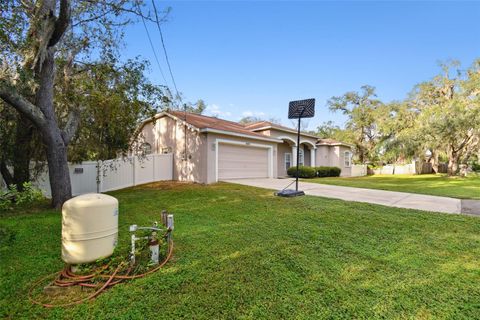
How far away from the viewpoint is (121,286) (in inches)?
110

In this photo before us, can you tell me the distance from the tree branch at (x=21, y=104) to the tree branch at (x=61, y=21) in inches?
69.5

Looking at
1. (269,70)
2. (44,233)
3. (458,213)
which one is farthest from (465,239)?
(269,70)

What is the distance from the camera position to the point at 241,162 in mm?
13820

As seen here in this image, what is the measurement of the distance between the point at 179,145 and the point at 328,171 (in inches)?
519

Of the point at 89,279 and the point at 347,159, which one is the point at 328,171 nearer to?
the point at 347,159

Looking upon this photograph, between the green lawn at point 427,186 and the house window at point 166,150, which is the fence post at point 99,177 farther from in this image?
the green lawn at point 427,186

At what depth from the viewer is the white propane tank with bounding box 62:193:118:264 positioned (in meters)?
2.81

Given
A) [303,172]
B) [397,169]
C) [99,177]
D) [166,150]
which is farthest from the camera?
[397,169]

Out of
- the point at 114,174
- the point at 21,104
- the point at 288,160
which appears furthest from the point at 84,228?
the point at 288,160

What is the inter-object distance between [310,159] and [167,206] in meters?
16.2

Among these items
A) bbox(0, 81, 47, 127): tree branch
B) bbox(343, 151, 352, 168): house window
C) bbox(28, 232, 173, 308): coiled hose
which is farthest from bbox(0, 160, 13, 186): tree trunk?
bbox(343, 151, 352, 168): house window

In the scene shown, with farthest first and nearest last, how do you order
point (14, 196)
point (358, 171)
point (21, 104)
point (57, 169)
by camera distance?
point (358, 171) → point (57, 169) → point (21, 104) → point (14, 196)

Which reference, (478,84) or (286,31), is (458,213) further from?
(478,84)

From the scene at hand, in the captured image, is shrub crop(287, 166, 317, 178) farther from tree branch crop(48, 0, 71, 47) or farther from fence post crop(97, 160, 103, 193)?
tree branch crop(48, 0, 71, 47)
